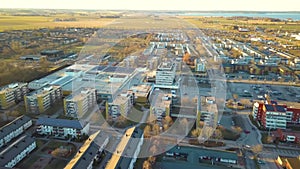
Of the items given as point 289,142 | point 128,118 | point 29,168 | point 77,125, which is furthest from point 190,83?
point 29,168

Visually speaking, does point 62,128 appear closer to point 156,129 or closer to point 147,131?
point 147,131

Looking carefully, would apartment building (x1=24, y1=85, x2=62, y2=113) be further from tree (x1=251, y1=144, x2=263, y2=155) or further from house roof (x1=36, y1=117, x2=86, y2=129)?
tree (x1=251, y1=144, x2=263, y2=155)

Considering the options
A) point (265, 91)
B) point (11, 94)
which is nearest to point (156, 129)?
point (11, 94)

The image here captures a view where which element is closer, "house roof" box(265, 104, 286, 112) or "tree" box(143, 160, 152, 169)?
"tree" box(143, 160, 152, 169)

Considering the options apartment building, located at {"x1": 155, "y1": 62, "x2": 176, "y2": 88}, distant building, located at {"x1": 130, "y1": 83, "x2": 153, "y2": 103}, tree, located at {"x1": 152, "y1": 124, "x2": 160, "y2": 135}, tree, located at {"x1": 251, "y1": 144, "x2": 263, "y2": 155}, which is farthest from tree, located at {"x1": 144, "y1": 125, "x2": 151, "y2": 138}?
apartment building, located at {"x1": 155, "y1": 62, "x2": 176, "y2": 88}

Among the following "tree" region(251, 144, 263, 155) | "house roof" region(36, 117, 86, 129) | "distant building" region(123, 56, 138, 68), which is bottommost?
"tree" region(251, 144, 263, 155)

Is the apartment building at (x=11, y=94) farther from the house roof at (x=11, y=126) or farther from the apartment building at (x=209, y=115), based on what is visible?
the apartment building at (x=209, y=115)

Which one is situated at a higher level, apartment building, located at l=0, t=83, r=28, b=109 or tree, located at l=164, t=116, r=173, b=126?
apartment building, located at l=0, t=83, r=28, b=109
